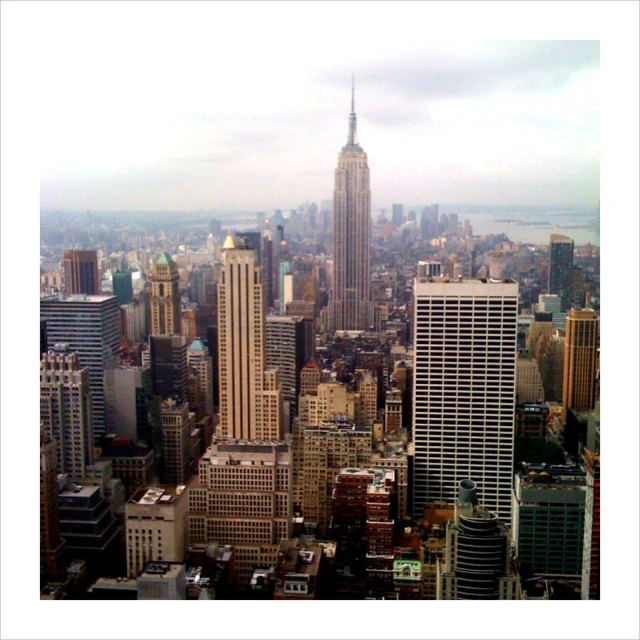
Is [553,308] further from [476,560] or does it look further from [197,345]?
[197,345]

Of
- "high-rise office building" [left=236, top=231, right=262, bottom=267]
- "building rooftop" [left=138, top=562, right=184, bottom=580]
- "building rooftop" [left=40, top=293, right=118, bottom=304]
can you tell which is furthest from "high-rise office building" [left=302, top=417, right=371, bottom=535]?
"building rooftop" [left=40, top=293, right=118, bottom=304]

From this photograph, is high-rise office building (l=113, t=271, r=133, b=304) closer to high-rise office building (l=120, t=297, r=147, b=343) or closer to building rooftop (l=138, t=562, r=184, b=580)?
high-rise office building (l=120, t=297, r=147, b=343)

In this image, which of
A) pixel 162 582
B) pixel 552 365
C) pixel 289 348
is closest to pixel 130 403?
pixel 289 348

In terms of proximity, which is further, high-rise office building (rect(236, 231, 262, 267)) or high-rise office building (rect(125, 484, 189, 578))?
high-rise office building (rect(236, 231, 262, 267))
